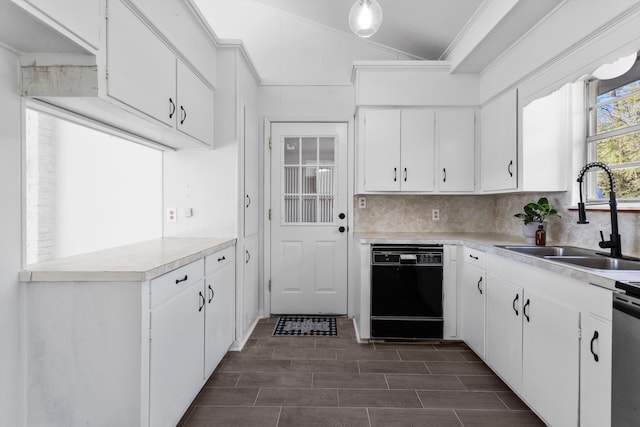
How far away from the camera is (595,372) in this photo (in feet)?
5.01

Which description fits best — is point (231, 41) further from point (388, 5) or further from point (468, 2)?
point (468, 2)

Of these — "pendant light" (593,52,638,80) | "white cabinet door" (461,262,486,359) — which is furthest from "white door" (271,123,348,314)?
"pendant light" (593,52,638,80)

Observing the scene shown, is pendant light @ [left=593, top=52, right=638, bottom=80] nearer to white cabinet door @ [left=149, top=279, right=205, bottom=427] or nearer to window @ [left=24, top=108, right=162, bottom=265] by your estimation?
white cabinet door @ [left=149, top=279, right=205, bottom=427]

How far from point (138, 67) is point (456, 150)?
2.77 metres

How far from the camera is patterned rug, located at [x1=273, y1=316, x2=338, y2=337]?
11.0ft

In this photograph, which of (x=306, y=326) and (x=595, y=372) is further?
(x=306, y=326)

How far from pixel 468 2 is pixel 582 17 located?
0.90m

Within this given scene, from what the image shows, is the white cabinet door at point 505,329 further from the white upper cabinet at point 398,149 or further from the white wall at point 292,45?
the white wall at point 292,45

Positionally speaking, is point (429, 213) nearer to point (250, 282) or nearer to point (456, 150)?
point (456, 150)

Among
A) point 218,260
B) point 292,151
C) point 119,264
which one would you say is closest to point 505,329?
point 218,260

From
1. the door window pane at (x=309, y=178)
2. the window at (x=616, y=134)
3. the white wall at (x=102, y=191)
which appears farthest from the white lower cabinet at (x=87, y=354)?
the window at (x=616, y=134)

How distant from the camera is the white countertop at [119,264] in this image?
1518mm

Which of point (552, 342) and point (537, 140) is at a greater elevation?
point (537, 140)

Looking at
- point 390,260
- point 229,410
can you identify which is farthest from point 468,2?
point 229,410
